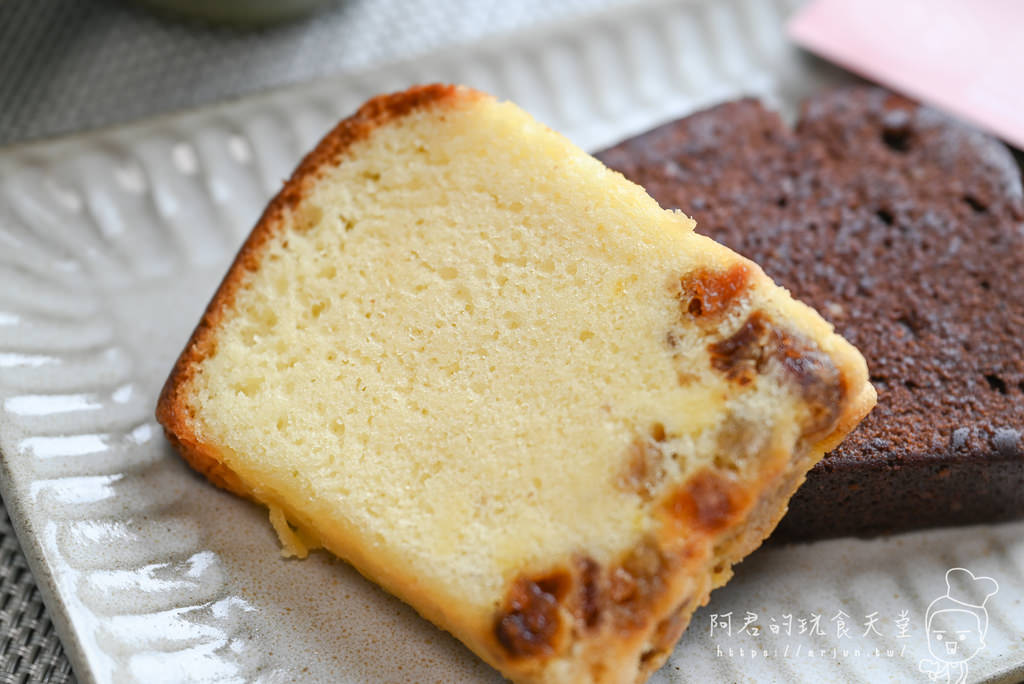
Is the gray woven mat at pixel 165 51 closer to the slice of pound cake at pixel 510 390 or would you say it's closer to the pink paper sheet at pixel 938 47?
the pink paper sheet at pixel 938 47

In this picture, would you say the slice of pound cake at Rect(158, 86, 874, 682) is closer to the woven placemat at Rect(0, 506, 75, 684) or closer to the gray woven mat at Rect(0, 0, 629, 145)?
the woven placemat at Rect(0, 506, 75, 684)

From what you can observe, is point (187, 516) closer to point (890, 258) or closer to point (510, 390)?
point (510, 390)

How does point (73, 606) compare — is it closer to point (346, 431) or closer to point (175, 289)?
point (346, 431)

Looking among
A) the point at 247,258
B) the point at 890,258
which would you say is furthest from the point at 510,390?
the point at 890,258

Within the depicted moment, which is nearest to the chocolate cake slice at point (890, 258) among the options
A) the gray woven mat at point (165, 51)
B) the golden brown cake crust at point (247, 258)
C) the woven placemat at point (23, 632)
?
the golden brown cake crust at point (247, 258)

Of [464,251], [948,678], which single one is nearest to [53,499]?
→ [464,251]
